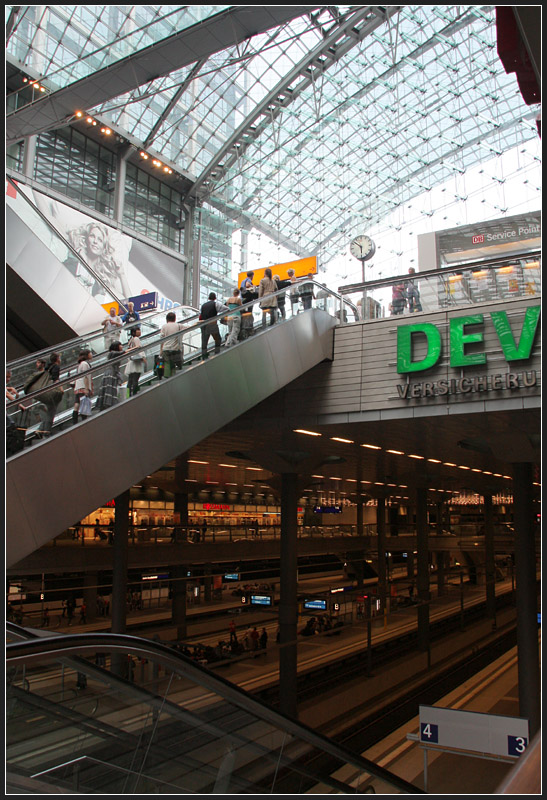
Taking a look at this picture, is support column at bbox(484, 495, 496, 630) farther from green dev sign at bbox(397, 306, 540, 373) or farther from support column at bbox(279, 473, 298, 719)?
green dev sign at bbox(397, 306, 540, 373)

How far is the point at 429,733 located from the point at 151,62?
1855 centimetres

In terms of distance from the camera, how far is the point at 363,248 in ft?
57.7

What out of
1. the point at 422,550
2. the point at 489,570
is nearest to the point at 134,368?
the point at 422,550

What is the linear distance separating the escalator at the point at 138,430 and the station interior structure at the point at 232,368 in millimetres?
41

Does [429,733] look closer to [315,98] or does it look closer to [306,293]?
[306,293]

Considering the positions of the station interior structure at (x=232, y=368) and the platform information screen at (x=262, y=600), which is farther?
the platform information screen at (x=262, y=600)

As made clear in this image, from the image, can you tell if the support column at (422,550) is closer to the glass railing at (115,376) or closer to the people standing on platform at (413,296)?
the people standing on platform at (413,296)

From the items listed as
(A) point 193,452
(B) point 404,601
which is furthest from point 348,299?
(B) point 404,601

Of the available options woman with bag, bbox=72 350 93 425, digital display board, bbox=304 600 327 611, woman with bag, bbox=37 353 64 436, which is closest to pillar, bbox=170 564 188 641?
digital display board, bbox=304 600 327 611

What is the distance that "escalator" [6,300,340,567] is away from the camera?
691 cm

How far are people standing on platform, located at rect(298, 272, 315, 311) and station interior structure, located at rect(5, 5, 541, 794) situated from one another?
9 centimetres

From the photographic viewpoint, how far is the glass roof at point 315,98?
2861 cm

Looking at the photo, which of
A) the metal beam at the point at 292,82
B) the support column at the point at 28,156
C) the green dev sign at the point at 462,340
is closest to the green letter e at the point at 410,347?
the green dev sign at the point at 462,340

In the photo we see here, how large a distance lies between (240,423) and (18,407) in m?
8.83
